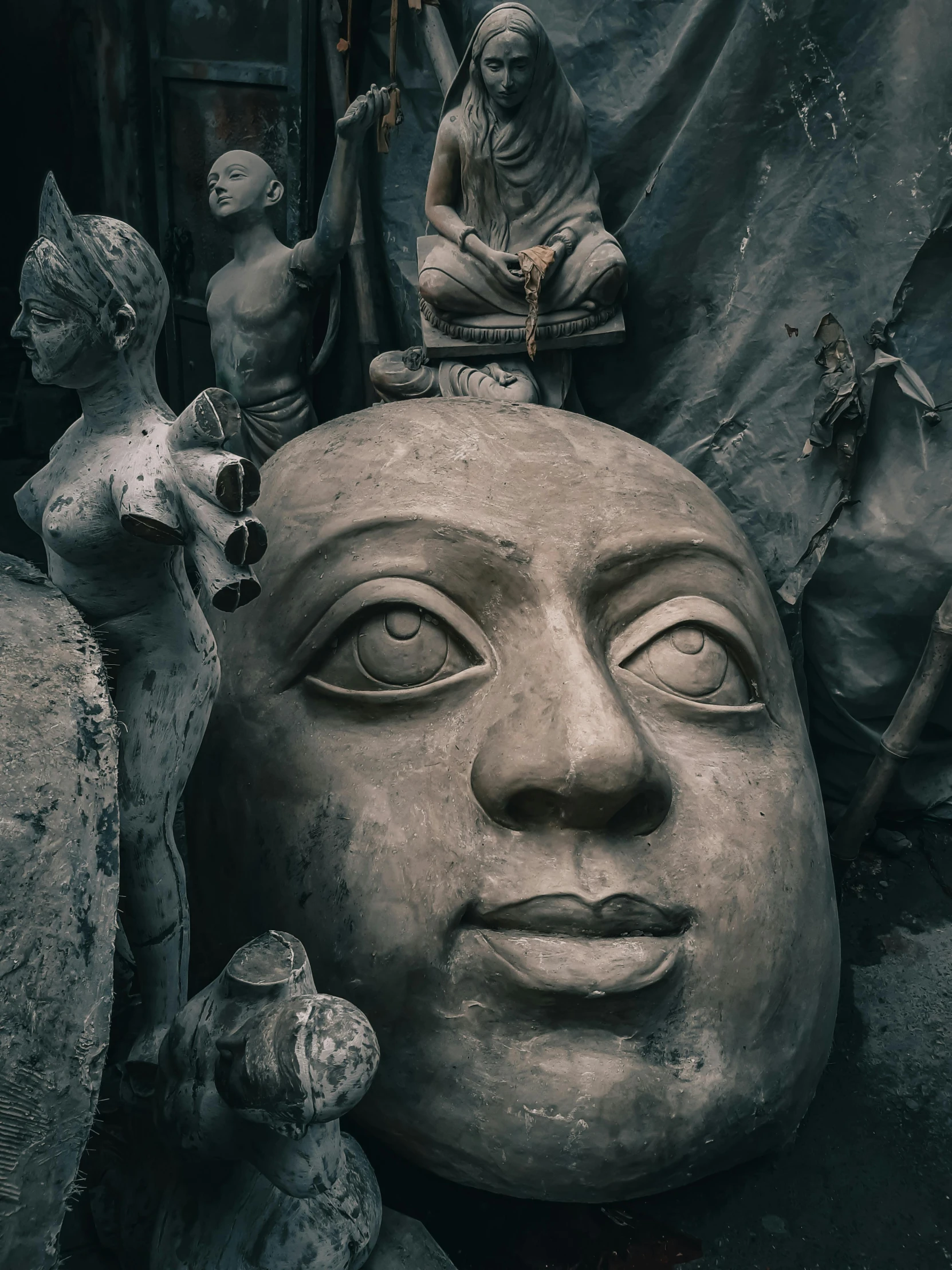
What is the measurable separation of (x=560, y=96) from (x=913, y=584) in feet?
6.87

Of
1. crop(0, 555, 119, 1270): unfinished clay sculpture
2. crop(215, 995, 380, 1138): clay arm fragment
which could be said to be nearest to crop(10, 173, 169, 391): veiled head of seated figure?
crop(0, 555, 119, 1270): unfinished clay sculpture

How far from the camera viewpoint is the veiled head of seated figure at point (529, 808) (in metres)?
2.02

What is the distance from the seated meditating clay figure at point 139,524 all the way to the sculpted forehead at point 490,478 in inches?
19.1

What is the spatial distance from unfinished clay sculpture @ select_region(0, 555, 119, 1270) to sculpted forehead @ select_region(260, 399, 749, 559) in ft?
3.13

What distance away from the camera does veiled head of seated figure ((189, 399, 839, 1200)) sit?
2.02m

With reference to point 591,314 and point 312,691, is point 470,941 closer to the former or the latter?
point 312,691

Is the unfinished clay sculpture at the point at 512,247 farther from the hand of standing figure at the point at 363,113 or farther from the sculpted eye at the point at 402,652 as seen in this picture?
the sculpted eye at the point at 402,652

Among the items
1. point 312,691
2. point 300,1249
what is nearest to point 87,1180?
point 300,1249

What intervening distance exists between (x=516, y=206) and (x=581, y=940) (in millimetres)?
2946

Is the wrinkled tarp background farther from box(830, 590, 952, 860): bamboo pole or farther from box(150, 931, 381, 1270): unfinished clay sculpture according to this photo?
box(150, 931, 381, 1270): unfinished clay sculpture

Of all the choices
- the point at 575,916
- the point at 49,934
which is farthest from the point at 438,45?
the point at 49,934

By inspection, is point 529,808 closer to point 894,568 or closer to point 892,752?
point 892,752

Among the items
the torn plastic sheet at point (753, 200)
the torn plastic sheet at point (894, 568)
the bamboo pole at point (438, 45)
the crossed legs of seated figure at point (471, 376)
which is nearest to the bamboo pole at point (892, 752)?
the torn plastic sheet at point (894, 568)

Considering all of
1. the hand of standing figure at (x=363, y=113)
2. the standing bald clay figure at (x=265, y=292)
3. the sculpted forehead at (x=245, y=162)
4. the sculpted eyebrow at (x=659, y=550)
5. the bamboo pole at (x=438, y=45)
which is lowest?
the standing bald clay figure at (x=265, y=292)
